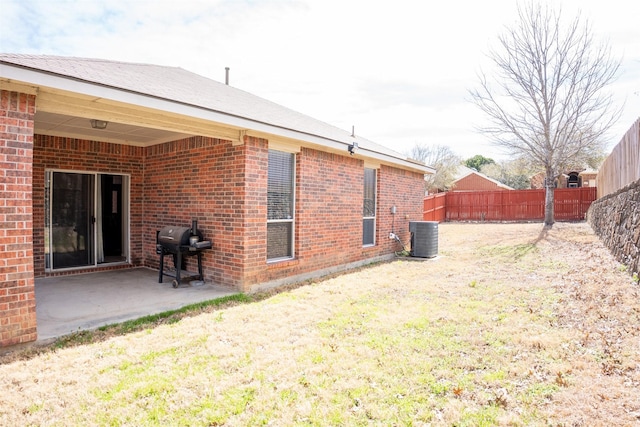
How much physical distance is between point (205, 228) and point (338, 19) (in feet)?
16.5

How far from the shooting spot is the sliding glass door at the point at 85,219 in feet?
24.0

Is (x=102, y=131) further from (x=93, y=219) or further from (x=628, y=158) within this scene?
(x=628, y=158)

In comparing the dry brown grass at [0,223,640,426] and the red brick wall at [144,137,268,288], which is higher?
the red brick wall at [144,137,268,288]

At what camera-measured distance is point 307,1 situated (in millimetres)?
7023

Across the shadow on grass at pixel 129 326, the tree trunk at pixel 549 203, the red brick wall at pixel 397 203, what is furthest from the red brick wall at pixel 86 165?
the tree trunk at pixel 549 203

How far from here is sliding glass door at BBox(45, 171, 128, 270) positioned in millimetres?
7320

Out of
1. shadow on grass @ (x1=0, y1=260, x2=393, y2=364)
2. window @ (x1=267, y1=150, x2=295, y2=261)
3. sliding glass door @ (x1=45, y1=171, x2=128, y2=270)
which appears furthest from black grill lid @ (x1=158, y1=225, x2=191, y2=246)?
sliding glass door @ (x1=45, y1=171, x2=128, y2=270)

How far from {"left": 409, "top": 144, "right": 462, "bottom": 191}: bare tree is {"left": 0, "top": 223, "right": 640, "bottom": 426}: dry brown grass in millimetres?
33517

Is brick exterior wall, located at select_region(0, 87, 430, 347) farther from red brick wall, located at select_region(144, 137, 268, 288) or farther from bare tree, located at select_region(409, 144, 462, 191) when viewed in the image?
bare tree, located at select_region(409, 144, 462, 191)

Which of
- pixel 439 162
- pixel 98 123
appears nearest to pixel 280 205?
pixel 98 123

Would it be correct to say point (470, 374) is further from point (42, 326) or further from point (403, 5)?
point (403, 5)

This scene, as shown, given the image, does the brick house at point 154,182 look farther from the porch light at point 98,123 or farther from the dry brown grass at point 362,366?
the dry brown grass at point 362,366

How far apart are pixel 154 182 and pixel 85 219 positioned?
1.61 meters

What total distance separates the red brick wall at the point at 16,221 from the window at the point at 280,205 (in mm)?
3662
